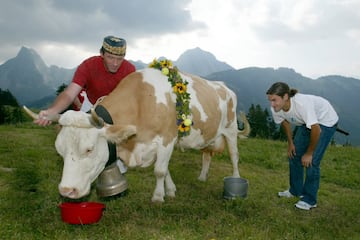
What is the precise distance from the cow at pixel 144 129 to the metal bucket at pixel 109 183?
0.27m

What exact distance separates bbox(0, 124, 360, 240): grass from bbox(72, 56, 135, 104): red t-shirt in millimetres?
1710

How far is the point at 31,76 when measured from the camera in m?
191

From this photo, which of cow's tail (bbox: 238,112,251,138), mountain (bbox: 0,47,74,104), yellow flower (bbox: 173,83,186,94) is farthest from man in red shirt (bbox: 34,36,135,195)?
mountain (bbox: 0,47,74,104)

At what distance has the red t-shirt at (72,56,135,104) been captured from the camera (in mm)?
5074

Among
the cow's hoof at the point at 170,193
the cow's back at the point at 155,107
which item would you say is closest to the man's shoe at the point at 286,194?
the cow's back at the point at 155,107

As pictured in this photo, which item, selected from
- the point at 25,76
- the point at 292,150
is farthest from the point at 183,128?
the point at 25,76

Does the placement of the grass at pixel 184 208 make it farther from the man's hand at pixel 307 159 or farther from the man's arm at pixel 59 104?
the man's arm at pixel 59 104

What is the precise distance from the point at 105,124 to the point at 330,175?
6.84 meters

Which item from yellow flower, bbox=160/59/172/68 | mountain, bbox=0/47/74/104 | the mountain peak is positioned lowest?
mountain, bbox=0/47/74/104

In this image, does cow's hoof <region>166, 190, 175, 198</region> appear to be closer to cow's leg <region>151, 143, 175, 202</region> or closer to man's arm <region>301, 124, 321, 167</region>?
cow's leg <region>151, 143, 175, 202</region>

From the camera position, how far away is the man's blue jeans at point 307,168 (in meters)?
5.69

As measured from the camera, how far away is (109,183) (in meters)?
4.60

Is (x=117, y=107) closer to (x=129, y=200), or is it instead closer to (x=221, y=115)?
(x=129, y=200)

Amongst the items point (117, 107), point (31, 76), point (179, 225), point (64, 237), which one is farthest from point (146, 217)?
point (31, 76)
